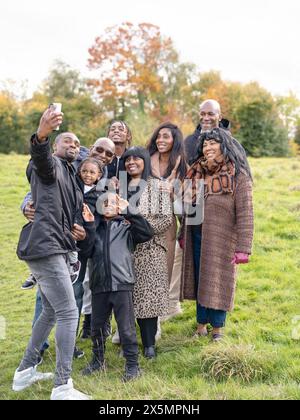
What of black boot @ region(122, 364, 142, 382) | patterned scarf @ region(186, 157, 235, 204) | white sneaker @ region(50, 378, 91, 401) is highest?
patterned scarf @ region(186, 157, 235, 204)

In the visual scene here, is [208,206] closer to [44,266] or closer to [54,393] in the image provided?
[44,266]

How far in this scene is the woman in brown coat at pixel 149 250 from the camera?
4582 millimetres

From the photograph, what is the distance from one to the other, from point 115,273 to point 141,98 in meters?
28.3

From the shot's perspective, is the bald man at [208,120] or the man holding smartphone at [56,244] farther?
the bald man at [208,120]

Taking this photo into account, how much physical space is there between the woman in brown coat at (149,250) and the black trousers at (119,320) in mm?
276

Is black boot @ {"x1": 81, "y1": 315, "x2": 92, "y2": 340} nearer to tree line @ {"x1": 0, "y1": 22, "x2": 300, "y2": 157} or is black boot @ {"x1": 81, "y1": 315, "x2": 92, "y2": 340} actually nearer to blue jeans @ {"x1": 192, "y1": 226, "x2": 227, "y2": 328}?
blue jeans @ {"x1": 192, "y1": 226, "x2": 227, "y2": 328}

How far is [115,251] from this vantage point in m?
4.30

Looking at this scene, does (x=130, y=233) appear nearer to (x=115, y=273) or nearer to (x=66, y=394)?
(x=115, y=273)

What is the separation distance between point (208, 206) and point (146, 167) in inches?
27.7

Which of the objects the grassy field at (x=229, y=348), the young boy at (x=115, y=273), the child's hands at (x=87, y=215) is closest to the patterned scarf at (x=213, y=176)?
the young boy at (x=115, y=273)

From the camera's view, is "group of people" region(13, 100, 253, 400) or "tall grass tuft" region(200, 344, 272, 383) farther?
"tall grass tuft" region(200, 344, 272, 383)

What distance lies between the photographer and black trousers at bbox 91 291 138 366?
4246 millimetres

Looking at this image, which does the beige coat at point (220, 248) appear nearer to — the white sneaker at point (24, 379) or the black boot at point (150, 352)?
the black boot at point (150, 352)

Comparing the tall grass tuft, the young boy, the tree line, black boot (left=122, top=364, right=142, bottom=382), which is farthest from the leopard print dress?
the tree line
